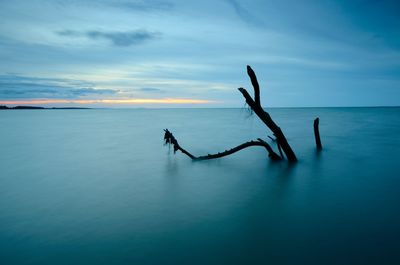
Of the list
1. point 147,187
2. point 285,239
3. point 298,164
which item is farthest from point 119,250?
point 298,164

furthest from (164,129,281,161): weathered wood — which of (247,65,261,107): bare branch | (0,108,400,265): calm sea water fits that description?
(247,65,261,107): bare branch

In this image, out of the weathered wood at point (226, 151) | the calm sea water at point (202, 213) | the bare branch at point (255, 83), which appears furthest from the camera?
the weathered wood at point (226, 151)

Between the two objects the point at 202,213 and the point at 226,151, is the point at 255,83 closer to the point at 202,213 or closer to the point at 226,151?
the point at 226,151

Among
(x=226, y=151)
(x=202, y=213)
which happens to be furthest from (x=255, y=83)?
(x=202, y=213)

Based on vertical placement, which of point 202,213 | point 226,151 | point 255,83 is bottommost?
point 202,213

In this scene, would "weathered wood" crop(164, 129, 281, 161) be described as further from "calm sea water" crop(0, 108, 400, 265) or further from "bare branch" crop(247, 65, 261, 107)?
"bare branch" crop(247, 65, 261, 107)

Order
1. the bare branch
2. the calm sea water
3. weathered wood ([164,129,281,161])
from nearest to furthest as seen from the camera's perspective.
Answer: the calm sea water < the bare branch < weathered wood ([164,129,281,161])

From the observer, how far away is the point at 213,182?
9.90 meters

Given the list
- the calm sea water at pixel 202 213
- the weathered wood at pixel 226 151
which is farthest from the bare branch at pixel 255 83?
the calm sea water at pixel 202 213

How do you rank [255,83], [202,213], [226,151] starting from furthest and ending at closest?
1. [226,151]
2. [255,83]
3. [202,213]

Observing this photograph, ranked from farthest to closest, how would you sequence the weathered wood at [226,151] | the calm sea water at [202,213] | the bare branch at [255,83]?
the weathered wood at [226,151], the bare branch at [255,83], the calm sea water at [202,213]

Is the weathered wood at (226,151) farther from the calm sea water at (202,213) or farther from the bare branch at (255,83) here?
the bare branch at (255,83)

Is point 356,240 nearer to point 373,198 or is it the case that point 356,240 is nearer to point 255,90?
point 373,198

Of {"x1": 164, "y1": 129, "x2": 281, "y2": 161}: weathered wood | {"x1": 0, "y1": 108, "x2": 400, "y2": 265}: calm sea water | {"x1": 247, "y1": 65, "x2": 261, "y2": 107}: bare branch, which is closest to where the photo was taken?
{"x1": 0, "y1": 108, "x2": 400, "y2": 265}: calm sea water
